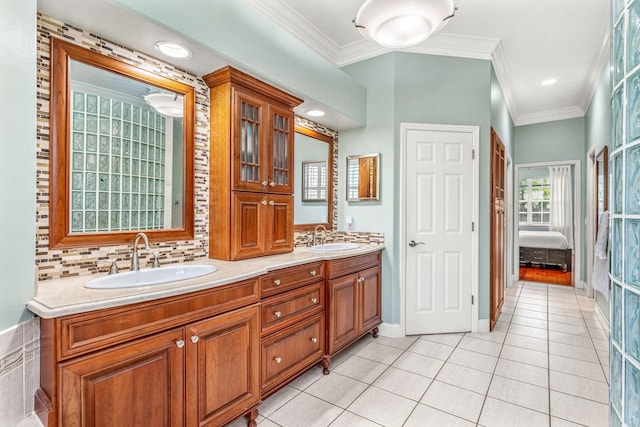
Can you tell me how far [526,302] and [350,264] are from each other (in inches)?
127

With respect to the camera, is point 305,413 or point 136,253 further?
point 305,413

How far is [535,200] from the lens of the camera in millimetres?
7891

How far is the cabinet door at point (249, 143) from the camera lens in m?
2.12

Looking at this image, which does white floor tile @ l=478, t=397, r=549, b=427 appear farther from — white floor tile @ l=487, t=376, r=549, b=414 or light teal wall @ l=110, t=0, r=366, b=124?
light teal wall @ l=110, t=0, r=366, b=124

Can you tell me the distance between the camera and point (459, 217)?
3197mm

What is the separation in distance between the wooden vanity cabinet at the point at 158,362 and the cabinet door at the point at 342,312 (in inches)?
30.2

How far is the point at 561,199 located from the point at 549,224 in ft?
2.06

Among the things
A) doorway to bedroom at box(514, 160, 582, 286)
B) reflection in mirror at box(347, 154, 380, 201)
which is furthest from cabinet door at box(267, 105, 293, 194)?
doorway to bedroom at box(514, 160, 582, 286)

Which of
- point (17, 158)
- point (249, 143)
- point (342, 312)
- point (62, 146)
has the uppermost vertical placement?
point (249, 143)

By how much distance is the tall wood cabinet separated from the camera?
6.89 feet

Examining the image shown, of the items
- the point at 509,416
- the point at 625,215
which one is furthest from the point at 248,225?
the point at 509,416

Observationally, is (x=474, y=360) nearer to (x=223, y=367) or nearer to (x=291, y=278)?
(x=291, y=278)

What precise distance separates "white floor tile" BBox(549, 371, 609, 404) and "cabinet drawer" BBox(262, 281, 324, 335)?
5.79ft

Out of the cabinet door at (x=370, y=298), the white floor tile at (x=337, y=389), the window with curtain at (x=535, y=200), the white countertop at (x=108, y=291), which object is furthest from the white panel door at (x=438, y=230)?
the window with curtain at (x=535, y=200)
